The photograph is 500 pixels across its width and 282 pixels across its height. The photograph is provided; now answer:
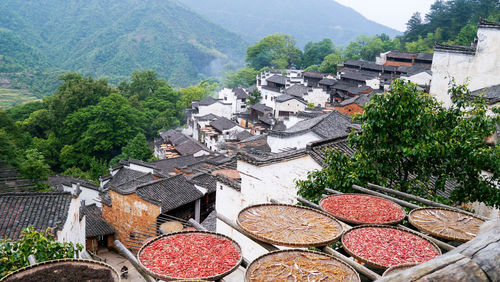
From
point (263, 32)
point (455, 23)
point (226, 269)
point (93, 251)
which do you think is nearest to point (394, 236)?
point (226, 269)

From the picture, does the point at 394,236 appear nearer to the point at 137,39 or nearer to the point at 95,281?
the point at 95,281

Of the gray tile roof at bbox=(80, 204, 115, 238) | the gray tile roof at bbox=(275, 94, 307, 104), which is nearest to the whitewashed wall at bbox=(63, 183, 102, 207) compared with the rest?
the gray tile roof at bbox=(80, 204, 115, 238)

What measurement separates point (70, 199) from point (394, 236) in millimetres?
9368

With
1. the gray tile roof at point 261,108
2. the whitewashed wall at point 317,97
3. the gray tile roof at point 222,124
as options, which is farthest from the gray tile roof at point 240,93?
the gray tile roof at point 222,124

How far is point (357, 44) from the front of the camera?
7219 cm

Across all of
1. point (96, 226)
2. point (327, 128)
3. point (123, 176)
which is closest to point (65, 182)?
point (123, 176)

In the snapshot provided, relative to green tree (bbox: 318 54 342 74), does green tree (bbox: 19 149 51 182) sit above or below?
below

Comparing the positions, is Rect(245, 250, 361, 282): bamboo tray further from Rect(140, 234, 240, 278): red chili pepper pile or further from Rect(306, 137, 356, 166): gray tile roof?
Rect(306, 137, 356, 166): gray tile roof

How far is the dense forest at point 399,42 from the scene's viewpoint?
1897 inches

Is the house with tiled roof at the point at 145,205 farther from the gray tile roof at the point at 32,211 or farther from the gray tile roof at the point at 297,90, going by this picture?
the gray tile roof at the point at 297,90

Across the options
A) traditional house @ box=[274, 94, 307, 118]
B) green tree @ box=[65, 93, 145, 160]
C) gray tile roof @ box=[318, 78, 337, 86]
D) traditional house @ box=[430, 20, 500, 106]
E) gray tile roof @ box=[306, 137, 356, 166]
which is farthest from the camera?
gray tile roof @ box=[318, 78, 337, 86]

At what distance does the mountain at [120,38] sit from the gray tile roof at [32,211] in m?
74.4

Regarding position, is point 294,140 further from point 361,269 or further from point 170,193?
point 361,269

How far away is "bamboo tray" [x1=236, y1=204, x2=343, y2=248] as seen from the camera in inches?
168
